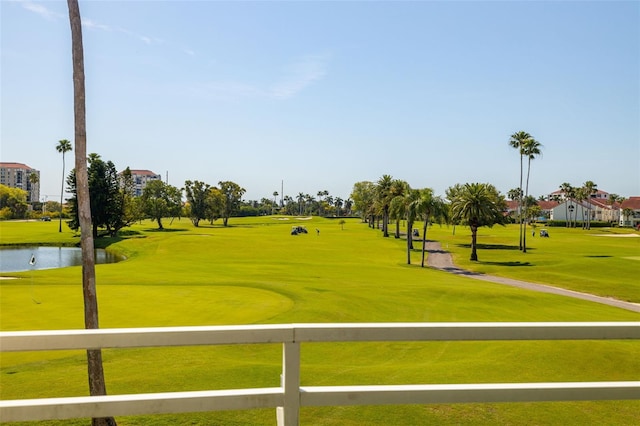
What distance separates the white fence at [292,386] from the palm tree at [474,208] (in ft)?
194

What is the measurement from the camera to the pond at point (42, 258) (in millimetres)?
51906

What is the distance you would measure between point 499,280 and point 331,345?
3426cm

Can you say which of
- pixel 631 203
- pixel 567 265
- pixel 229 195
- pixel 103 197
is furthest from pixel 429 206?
pixel 631 203

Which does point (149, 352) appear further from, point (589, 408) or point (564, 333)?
point (564, 333)

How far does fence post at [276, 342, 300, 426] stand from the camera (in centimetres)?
345

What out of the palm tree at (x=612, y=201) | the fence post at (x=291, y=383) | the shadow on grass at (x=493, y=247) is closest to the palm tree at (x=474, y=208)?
the shadow on grass at (x=493, y=247)

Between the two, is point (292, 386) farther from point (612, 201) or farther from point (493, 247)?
point (612, 201)

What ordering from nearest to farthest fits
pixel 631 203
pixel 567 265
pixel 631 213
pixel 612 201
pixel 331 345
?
1. pixel 331 345
2. pixel 567 265
3. pixel 631 213
4. pixel 631 203
5. pixel 612 201

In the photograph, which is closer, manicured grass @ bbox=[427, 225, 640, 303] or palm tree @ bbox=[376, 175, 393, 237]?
manicured grass @ bbox=[427, 225, 640, 303]

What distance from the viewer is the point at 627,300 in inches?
1312

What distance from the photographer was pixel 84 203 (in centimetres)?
701

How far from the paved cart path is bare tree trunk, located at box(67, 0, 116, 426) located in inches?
1231

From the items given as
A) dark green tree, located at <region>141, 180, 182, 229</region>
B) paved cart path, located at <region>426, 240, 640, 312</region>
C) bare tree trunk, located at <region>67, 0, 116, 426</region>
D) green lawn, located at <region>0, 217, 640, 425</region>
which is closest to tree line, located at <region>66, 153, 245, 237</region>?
dark green tree, located at <region>141, 180, 182, 229</region>

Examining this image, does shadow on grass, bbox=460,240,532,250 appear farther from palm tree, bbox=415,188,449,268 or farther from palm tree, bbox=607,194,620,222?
palm tree, bbox=607,194,620,222
